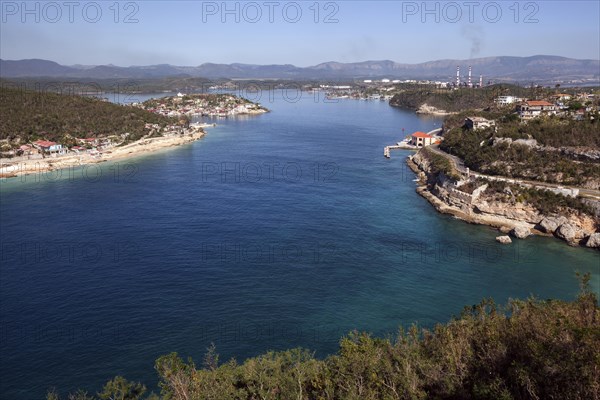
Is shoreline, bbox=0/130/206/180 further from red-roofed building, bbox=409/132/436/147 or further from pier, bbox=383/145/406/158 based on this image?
red-roofed building, bbox=409/132/436/147

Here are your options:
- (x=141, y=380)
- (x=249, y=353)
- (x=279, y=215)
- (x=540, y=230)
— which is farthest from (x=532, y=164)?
(x=141, y=380)

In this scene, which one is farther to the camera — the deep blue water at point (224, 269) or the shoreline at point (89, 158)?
the shoreline at point (89, 158)

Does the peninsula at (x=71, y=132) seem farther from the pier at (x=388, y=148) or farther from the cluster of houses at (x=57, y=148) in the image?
the pier at (x=388, y=148)

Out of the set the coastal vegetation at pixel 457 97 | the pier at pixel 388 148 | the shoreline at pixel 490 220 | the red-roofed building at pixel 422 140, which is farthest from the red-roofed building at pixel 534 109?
the coastal vegetation at pixel 457 97

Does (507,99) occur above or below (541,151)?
above

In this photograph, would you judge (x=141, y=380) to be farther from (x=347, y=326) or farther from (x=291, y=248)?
(x=291, y=248)

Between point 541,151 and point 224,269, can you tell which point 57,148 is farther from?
point 541,151

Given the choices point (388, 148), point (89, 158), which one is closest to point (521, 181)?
point (388, 148)
